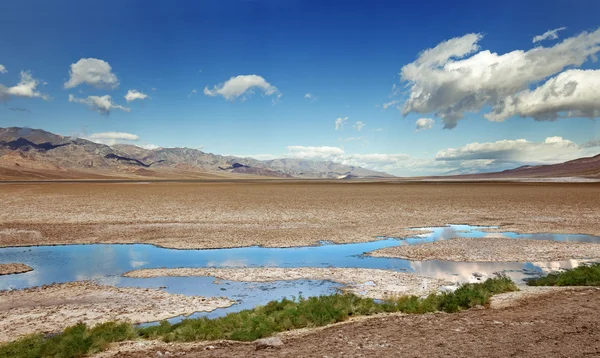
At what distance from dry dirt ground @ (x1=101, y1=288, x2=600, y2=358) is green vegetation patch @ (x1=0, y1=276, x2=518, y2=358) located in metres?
0.57

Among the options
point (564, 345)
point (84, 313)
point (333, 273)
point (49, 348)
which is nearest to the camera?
point (564, 345)

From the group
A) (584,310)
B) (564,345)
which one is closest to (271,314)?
(564,345)

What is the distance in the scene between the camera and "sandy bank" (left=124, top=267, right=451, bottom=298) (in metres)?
17.0

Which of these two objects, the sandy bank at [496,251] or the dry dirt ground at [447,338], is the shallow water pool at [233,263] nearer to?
the sandy bank at [496,251]

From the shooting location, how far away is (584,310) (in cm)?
1208

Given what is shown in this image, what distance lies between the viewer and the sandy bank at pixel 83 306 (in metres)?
13.5

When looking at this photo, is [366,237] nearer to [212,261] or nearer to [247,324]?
[212,261]

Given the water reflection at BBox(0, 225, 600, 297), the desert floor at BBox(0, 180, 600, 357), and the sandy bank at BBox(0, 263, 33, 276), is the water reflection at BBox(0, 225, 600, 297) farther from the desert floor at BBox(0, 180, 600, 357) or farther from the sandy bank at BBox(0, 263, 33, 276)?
the desert floor at BBox(0, 180, 600, 357)

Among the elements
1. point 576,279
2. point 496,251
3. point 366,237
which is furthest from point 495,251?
point 366,237

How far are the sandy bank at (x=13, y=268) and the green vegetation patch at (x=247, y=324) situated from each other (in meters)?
11.6

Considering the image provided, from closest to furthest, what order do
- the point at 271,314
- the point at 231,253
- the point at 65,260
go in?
the point at 271,314, the point at 65,260, the point at 231,253

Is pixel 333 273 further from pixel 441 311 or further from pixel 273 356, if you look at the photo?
pixel 273 356

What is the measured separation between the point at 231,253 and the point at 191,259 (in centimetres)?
270

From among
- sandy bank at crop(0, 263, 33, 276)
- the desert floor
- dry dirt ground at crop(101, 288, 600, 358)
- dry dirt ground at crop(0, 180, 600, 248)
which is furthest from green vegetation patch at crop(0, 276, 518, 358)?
dry dirt ground at crop(0, 180, 600, 248)
